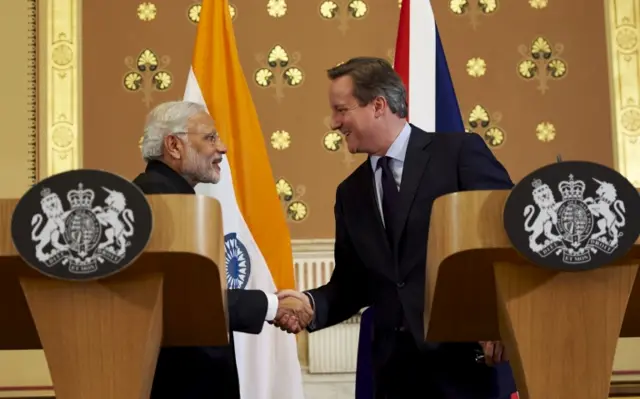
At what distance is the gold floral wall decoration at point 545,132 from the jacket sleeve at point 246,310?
2919mm

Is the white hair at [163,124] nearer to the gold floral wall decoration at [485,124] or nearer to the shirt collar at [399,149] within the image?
the shirt collar at [399,149]

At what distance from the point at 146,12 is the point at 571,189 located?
393cm

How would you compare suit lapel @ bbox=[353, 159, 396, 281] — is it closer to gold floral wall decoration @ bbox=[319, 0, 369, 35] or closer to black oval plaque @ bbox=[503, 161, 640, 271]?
black oval plaque @ bbox=[503, 161, 640, 271]

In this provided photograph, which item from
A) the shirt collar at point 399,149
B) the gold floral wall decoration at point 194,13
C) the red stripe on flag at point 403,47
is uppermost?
the gold floral wall decoration at point 194,13

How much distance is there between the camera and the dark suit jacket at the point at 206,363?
2.30 m

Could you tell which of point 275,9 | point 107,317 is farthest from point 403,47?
point 107,317

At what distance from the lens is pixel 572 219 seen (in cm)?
138

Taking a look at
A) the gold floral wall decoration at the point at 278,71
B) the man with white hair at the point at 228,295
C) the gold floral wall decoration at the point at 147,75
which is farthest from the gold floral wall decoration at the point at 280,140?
the man with white hair at the point at 228,295

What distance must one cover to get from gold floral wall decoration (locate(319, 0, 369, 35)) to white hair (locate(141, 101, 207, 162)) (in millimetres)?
2235

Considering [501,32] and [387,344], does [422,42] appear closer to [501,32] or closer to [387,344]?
[501,32]

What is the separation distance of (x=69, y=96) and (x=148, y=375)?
12.0ft

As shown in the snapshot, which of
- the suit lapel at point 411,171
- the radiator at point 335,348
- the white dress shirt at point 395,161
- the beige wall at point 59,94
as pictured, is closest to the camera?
the suit lapel at point 411,171

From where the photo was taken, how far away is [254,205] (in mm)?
3707

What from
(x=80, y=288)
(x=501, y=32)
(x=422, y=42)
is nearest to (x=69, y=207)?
(x=80, y=288)
